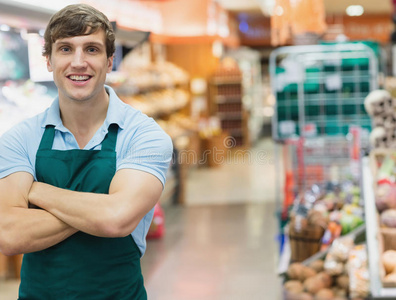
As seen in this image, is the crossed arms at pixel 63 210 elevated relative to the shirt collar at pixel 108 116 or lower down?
lower down

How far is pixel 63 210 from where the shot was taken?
163 cm

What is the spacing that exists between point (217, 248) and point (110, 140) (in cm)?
431

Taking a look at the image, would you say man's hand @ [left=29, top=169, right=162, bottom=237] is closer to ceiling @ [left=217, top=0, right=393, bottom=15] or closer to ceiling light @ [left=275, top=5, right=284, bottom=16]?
ceiling light @ [left=275, top=5, right=284, bottom=16]

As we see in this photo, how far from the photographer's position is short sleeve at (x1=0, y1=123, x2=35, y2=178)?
1688 mm

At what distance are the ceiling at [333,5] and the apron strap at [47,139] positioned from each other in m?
10.8

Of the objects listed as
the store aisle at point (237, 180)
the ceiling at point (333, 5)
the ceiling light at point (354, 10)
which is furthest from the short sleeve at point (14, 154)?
the ceiling light at point (354, 10)

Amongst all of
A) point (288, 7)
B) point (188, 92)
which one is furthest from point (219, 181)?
point (288, 7)

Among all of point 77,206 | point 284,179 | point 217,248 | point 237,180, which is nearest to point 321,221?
point 217,248

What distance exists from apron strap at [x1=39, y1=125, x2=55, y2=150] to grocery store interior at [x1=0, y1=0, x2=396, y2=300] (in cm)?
119

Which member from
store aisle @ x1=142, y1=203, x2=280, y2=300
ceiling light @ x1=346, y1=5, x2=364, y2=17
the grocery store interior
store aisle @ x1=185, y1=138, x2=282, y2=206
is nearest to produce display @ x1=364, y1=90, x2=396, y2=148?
the grocery store interior

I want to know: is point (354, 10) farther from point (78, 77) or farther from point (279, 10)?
point (78, 77)

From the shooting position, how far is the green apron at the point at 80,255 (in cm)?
165

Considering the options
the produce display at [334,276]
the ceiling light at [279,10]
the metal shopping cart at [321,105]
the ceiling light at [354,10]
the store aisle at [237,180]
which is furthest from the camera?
the ceiling light at [354,10]

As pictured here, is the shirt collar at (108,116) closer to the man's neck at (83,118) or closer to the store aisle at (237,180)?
the man's neck at (83,118)
